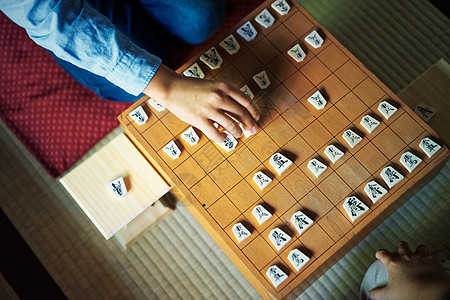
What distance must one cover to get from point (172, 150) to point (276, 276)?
340 millimetres

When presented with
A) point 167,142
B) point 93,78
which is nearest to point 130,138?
point 167,142

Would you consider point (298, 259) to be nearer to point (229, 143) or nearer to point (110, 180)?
point (229, 143)

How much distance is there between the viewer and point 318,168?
0.85 m

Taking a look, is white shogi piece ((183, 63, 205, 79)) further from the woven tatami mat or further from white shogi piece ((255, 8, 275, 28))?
the woven tatami mat

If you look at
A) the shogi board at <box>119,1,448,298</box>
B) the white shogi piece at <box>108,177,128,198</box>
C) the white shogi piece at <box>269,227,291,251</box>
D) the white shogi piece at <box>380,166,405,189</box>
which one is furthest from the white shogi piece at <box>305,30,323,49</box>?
the white shogi piece at <box>108,177,128,198</box>

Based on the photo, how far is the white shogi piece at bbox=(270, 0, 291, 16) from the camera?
97 cm

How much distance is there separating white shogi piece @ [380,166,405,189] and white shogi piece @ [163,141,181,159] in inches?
17.2

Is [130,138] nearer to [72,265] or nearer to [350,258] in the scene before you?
[72,265]

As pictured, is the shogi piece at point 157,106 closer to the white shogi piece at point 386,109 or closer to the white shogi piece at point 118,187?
the white shogi piece at point 118,187

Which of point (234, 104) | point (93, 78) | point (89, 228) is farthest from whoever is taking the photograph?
point (89, 228)

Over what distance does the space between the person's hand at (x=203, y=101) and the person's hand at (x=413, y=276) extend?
414mm

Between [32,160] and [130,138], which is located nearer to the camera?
[130,138]

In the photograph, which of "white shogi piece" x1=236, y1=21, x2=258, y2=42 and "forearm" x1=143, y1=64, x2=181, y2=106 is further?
"white shogi piece" x1=236, y1=21, x2=258, y2=42

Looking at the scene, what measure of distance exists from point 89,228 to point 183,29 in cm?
65
